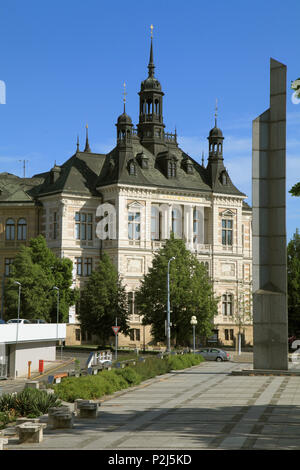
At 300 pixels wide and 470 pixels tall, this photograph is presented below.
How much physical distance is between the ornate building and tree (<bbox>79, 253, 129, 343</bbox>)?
215 inches

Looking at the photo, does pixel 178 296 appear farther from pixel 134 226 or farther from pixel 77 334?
pixel 77 334

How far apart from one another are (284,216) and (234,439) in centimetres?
2604

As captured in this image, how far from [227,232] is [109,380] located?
63.6 m

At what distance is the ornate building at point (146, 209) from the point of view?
92062 millimetres

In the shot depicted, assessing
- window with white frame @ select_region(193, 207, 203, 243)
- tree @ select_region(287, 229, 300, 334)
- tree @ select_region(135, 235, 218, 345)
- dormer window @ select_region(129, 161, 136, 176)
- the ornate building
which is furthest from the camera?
window with white frame @ select_region(193, 207, 203, 243)

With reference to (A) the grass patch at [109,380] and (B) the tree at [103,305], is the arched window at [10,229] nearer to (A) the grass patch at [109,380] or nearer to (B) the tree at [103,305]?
(B) the tree at [103,305]

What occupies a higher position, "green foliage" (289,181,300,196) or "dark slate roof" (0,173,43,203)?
"dark slate roof" (0,173,43,203)

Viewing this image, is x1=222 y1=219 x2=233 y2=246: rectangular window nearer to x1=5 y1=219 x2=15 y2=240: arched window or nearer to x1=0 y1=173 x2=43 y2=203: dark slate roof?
x1=0 y1=173 x2=43 y2=203: dark slate roof

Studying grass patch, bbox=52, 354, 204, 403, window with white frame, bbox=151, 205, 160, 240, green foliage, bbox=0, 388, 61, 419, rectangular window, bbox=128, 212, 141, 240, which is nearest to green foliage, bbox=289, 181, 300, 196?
green foliage, bbox=0, 388, 61, 419

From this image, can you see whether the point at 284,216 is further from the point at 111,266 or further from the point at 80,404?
the point at 111,266

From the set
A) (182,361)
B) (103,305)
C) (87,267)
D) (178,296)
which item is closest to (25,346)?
(182,361)

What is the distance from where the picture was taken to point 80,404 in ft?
90.0

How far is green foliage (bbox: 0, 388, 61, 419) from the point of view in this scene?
29.3 meters

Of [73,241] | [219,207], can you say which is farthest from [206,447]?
[219,207]
